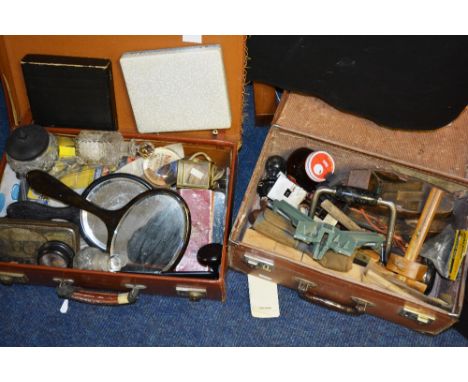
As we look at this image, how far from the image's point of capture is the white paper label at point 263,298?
1.50 m

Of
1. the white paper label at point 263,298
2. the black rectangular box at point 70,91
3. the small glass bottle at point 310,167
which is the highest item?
the black rectangular box at point 70,91

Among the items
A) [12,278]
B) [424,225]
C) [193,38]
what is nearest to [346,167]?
[424,225]

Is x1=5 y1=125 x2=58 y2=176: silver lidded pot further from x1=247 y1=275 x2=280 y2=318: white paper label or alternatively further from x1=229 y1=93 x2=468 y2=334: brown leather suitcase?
x1=247 y1=275 x2=280 y2=318: white paper label

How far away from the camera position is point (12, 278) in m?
1.42

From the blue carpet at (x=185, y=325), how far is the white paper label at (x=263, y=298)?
0.02 meters

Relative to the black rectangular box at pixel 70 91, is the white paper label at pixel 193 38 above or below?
above

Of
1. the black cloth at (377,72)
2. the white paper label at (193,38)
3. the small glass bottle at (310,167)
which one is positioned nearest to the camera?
the black cloth at (377,72)

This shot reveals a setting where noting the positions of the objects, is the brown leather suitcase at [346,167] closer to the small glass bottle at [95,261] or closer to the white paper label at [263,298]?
the white paper label at [263,298]

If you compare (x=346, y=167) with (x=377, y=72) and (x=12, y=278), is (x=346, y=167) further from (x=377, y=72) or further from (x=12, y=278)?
(x=12, y=278)

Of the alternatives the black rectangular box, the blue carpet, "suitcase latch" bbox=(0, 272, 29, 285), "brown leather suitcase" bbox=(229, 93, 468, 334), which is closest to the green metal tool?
"brown leather suitcase" bbox=(229, 93, 468, 334)

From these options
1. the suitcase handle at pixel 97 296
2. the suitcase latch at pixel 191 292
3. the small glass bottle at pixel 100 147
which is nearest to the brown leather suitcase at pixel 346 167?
the suitcase latch at pixel 191 292

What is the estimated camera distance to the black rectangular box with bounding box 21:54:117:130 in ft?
4.59

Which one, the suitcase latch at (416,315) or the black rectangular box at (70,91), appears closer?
the suitcase latch at (416,315)

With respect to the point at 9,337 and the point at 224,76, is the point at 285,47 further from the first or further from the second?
the point at 9,337
